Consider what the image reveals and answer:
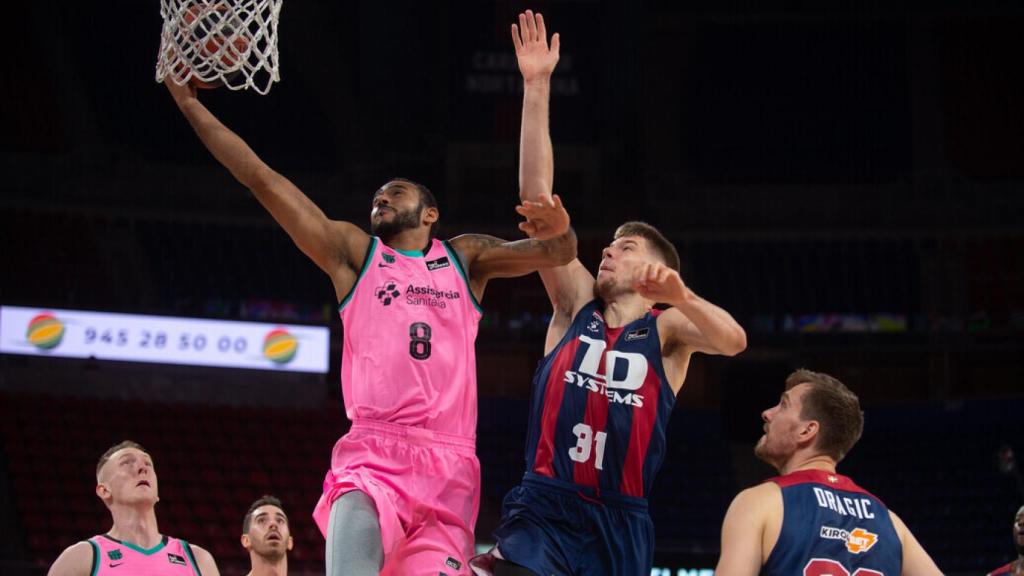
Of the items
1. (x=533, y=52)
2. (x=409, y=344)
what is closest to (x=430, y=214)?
(x=409, y=344)

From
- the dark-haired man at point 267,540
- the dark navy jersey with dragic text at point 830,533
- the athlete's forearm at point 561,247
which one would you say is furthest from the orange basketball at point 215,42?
the dark-haired man at point 267,540

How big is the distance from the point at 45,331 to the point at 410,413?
48.1 ft

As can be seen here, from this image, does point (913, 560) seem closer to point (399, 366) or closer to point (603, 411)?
point (603, 411)

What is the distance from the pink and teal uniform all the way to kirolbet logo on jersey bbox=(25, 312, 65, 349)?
46.6ft

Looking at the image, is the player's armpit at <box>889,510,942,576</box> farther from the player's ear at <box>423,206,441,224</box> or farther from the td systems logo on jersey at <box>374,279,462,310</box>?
the player's ear at <box>423,206,441,224</box>

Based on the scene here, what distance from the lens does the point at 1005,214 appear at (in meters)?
20.4

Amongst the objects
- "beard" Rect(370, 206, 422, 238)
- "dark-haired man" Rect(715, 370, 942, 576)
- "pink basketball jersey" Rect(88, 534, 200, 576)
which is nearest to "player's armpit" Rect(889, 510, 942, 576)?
"dark-haired man" Rect(715, 370, 942, 576)

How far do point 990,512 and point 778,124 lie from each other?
8.60m

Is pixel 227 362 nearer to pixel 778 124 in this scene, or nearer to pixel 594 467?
pixel 778 124

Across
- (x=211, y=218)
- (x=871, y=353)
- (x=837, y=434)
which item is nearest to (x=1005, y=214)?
(x=871, y=353)

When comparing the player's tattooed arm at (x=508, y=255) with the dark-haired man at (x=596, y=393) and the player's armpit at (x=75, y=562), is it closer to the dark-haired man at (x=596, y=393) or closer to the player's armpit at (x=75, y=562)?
the dark-haired man at (x=596, y=393)

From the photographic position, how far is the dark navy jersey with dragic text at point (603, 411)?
13.8 ft

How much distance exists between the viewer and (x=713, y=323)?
4004 mm

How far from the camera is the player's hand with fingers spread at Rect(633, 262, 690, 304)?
379cm
